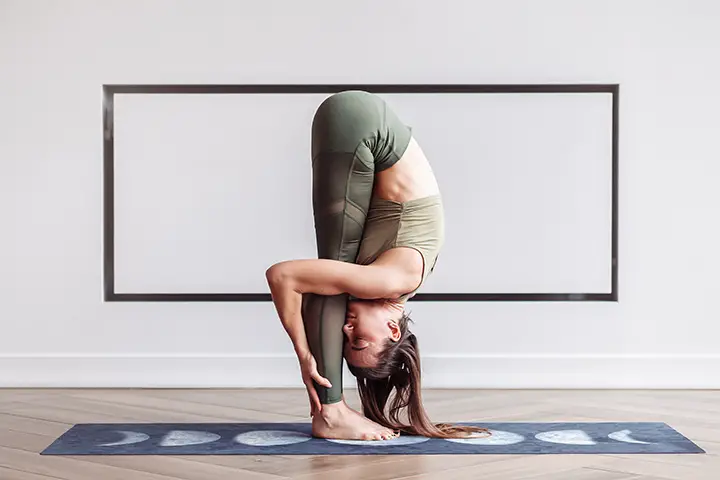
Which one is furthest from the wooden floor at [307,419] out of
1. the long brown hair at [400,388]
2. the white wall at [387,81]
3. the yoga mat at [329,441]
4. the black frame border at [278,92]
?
the black frame border at [278,92]

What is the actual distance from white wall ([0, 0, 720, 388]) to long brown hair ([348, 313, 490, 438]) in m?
1.26

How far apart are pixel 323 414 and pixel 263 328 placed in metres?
1.42

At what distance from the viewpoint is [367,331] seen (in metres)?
3.04

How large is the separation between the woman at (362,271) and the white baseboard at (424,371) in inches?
49.7

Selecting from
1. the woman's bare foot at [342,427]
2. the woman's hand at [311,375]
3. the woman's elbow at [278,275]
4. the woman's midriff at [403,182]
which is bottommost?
the woman's bare foot at [342,427]

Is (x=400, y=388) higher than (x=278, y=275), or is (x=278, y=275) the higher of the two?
(x=278, y=275)

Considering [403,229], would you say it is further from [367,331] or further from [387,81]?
[387,81]

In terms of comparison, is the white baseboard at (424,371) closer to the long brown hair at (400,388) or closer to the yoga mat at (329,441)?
the yoga mat at (329,441)

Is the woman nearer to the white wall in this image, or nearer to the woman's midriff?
the woman's midriff

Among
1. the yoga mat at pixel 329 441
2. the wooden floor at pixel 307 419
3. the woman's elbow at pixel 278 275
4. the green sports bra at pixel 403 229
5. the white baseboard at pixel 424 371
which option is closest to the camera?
the wooden floor at pixel 307 419

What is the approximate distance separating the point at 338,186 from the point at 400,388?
2.30 feet

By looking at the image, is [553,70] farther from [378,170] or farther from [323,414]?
[323,414]

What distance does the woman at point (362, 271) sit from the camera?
9.84 feet

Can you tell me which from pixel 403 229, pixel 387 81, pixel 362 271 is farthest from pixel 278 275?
pixel 387 81
